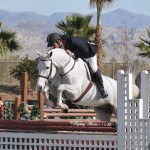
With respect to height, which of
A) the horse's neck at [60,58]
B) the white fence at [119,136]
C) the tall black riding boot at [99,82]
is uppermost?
the horse's neck at [60,58]

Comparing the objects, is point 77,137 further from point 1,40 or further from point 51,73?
point 1,40

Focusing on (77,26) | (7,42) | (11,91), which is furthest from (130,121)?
(11,91)

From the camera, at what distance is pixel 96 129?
285 inches

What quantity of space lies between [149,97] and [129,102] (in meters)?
0.71

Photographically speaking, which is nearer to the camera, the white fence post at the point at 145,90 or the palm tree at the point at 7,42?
the white fence post at the point at 145,90

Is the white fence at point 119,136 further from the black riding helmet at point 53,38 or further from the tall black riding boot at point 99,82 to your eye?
the black riding helmet at point 53,38

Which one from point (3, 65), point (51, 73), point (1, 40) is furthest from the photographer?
point (3, 65)

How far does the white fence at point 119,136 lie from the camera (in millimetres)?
7000

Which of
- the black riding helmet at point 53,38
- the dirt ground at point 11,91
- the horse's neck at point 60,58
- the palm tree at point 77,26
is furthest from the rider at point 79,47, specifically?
the dirt ground at point 11,91

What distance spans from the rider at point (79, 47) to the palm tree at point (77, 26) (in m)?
14.2

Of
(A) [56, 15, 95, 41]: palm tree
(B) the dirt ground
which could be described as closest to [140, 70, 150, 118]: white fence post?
(A) [56, 15, 95, 41]: palm tree

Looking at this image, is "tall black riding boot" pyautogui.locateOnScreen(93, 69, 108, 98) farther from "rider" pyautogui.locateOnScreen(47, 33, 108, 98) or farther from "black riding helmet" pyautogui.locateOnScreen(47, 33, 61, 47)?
"black riding helmet" pyautogui.locateOnScreen(47, 33, 61, 47)

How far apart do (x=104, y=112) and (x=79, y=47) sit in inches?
47.9

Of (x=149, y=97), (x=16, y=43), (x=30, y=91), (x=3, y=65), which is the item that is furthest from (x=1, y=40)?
(x=149, y=97)
